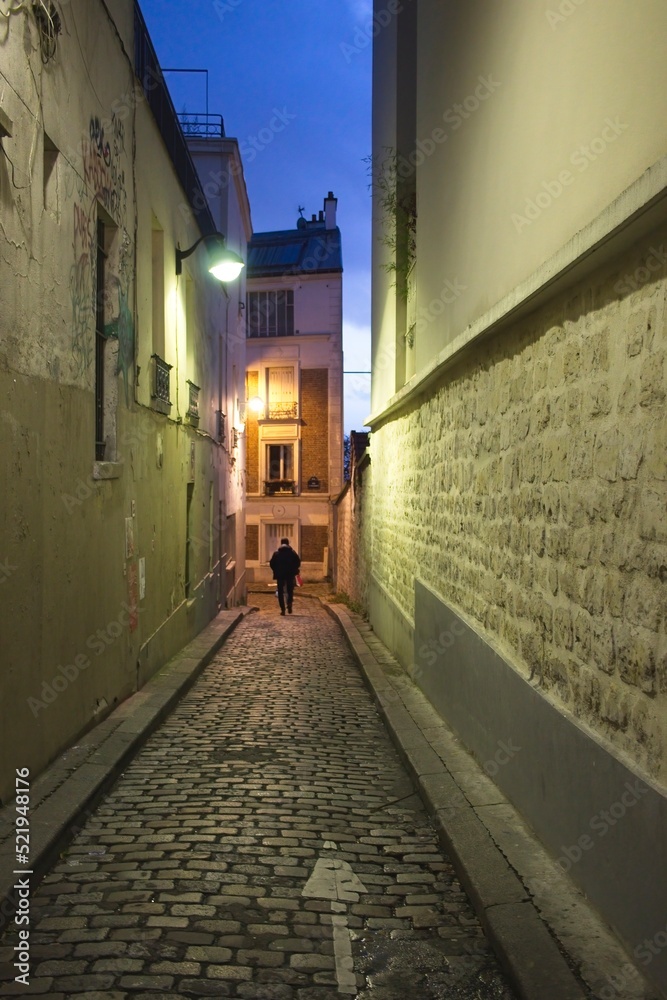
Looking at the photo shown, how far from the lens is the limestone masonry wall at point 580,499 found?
3002mm

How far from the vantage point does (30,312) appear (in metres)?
4.91

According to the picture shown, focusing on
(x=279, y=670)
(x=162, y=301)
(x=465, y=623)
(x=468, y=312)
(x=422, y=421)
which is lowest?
(x=279, y=670)

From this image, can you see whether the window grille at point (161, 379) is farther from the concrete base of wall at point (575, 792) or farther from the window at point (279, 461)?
the window at point (279, 461)

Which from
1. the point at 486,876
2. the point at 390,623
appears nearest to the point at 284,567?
the point at 390,623

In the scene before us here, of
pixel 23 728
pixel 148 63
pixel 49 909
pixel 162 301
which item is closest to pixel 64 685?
pixel 23 728

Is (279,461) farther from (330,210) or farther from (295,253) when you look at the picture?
(330,210)

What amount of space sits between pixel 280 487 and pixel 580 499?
2978 centimetres

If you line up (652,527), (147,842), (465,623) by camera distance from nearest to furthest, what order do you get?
(652,527) → (147,842) → (465,623)

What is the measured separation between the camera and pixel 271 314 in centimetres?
3375

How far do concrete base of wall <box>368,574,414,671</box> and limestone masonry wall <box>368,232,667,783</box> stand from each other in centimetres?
274

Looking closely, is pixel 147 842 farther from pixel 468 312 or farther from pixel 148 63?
pixel 148 63

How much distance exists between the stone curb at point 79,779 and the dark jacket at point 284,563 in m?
8.35

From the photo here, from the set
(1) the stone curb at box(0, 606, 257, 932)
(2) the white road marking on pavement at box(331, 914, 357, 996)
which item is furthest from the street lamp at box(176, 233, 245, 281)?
(2) the white road marking on pavement at box(331, 914, 357, 996)

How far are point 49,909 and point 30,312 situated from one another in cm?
337
